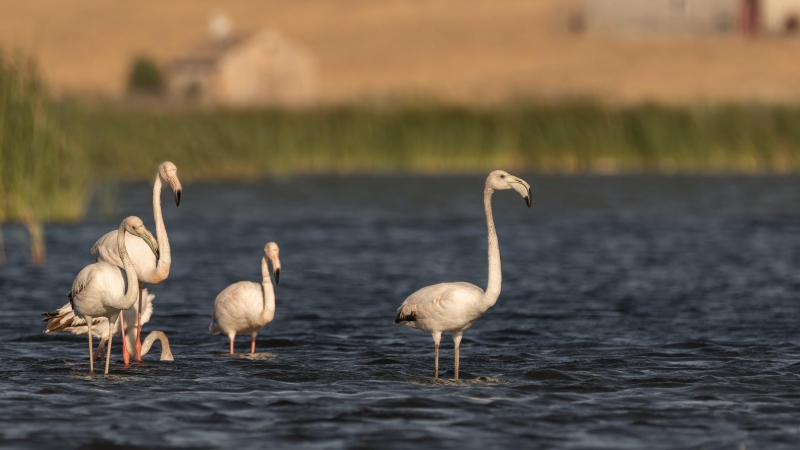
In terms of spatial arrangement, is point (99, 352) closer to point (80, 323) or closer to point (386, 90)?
point (80, 323)

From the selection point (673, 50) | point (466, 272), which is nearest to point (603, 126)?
point (466, 272)

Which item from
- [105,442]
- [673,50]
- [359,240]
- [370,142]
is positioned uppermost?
[673,50]

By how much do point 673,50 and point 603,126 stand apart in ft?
215

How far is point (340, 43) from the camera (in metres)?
102

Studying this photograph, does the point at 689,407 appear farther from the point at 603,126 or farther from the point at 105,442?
the point at 603,126

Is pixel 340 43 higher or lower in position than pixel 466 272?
higher

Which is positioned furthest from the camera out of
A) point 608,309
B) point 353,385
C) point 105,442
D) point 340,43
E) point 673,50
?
point 340,43

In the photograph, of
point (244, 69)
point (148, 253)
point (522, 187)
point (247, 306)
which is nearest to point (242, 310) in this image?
point (247, 306)

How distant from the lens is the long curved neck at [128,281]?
9.43 metres

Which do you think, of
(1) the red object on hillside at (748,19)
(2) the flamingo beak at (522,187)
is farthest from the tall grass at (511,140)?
(1) the red object on hillside at (748,19)

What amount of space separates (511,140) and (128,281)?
850 inches

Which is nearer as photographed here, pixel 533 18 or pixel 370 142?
pixel 370 142

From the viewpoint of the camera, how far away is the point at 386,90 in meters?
83.8

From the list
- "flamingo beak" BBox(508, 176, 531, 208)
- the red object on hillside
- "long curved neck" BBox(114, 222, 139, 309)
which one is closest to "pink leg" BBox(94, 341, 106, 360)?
"long curved neck" BBox(114, 222, 139, 309)
